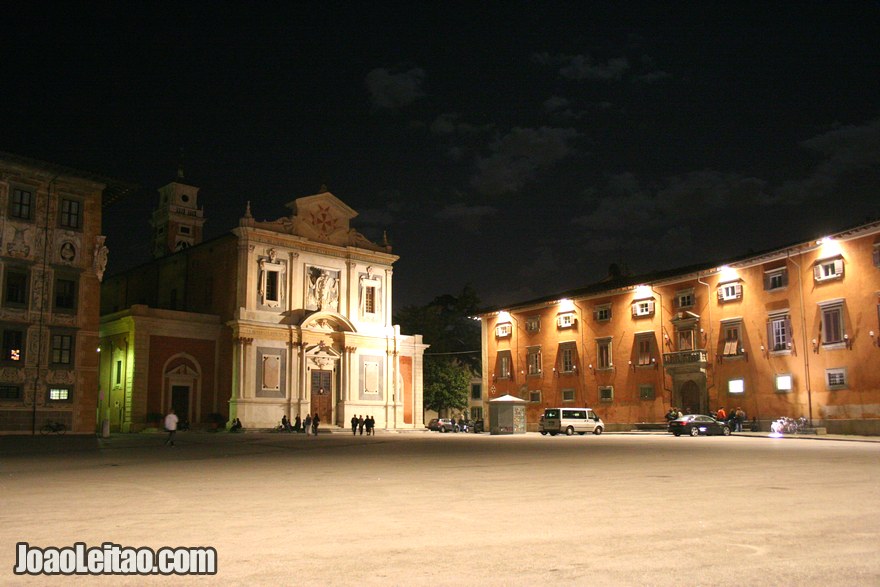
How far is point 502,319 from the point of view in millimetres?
62281

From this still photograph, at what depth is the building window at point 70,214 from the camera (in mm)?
35031

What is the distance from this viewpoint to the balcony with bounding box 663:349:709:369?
46.5m

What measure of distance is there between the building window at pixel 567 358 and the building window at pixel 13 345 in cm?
3621

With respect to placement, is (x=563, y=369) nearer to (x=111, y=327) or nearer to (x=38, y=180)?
(x=111, y=327)

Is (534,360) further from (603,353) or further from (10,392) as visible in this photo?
(10,392)

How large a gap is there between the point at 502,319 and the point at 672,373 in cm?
1737

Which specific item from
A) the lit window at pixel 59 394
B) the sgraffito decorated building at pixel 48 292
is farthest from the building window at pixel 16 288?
the lit window at pixel 59 394

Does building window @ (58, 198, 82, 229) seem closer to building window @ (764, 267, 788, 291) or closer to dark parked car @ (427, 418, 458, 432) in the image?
dark parked car @ (427, 418, 458, 432)

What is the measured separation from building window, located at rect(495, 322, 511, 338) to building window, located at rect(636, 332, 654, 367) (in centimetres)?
1304

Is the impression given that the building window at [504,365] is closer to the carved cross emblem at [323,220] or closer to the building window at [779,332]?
the carved cross emblem at [323,220]

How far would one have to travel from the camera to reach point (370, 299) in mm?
58500

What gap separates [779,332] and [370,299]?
96.3 feet

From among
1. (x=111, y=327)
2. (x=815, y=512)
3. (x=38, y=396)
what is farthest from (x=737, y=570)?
(x=111, y=327)

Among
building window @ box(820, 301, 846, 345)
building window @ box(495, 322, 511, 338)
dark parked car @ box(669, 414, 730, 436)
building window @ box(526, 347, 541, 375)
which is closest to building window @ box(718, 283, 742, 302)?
building window @ box(820, 301, 846, 345)
